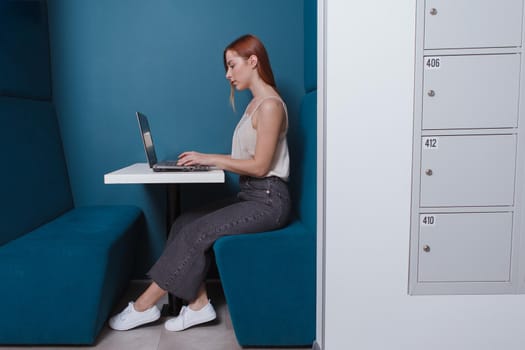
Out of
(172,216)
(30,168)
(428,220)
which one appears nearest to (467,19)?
(428,220)

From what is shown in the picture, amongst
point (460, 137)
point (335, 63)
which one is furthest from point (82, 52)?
point (460, 137)

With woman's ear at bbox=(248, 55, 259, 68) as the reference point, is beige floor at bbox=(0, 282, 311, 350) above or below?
below

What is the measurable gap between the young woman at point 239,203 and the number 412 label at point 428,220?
607 millimetres

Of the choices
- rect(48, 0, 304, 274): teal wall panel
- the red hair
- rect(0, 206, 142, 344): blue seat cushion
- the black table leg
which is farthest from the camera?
rect(48, 0, 304, 274): teal wall panel

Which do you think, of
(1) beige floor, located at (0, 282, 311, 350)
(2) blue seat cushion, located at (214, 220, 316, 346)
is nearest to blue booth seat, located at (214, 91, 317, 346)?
(2) blue seat cushion, located at (214, 220, 316, 346)

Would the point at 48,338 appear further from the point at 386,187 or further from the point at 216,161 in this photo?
the point at 386,187

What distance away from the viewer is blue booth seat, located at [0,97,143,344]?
1.47 meters

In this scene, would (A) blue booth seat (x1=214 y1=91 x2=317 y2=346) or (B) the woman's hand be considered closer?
(A) blue booth seat (x1=214 y1=91 x2=317 y2=346)

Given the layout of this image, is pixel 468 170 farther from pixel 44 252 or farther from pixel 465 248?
pixel 44 252

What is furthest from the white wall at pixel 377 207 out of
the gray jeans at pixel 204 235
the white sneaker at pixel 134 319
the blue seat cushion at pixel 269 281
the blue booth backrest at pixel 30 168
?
the blue booth backrest at pixel 30 168

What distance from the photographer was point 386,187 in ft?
3.72

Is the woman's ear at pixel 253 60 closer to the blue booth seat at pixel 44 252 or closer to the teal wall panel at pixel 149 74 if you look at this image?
the teal wall panel at pixel 149 74

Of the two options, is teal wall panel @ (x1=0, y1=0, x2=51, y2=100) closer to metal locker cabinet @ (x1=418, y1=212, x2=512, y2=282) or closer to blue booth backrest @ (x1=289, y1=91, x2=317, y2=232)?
blue booth backrest @ (x1=289, y1=91, x2=317, y2=232)

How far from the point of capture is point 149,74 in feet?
7.16
